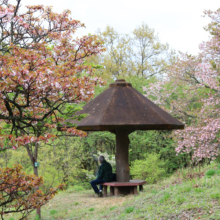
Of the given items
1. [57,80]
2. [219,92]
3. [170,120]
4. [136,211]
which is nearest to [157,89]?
[219,92]

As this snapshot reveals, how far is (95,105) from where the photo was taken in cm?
995

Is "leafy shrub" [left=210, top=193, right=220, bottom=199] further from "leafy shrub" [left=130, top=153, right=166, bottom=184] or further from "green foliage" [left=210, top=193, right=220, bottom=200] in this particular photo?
"leafy shrub" [left=130, top=153, right=166, bottom=184]

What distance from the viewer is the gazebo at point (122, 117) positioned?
894cm

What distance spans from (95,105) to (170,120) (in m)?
2.42

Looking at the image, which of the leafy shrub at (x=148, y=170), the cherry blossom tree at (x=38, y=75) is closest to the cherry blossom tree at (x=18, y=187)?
the cherry blossom tree at (x=38, y=75)

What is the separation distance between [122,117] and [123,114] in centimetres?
16

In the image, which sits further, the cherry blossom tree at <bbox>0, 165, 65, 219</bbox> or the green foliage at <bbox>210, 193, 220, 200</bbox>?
the green foliage at <bbox>210, 193, 220, 200</bbox>

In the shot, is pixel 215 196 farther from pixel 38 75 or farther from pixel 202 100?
pixel 202 100

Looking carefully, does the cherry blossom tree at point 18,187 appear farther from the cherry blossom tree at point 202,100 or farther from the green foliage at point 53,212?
the cherry blossom tree at point 202,100

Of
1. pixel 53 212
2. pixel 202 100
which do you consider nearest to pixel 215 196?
pixel 53 212

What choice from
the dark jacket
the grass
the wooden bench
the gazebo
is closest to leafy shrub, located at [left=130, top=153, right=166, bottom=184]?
the wooden bench

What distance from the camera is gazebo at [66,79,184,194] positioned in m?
8.94

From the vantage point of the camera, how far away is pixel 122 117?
9.05m

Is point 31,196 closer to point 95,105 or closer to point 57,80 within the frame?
point 57,80
